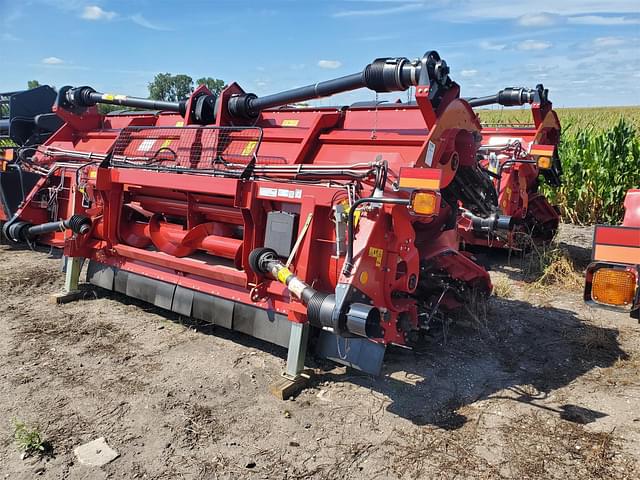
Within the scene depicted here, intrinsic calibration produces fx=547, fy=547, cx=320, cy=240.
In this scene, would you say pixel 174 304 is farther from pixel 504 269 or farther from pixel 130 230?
pixel 504 269

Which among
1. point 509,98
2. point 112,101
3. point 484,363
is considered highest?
point 509,98

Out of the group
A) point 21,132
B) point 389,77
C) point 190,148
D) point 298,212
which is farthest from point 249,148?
point 21,132

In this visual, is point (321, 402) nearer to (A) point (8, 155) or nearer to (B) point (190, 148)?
(B) point (190, 148)

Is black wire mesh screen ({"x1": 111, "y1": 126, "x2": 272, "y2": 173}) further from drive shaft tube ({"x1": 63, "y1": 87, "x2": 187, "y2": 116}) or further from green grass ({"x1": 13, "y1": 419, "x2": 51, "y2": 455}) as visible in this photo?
green grass ({"x1": 13, "y1": 419, "x2": 51, "y2": 455})

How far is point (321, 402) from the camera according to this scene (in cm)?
336

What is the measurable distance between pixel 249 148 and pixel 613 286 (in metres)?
3.03

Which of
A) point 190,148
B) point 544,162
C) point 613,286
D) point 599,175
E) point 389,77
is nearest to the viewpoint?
point 613,286

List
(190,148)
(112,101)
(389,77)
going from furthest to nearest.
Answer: (112,101)
(190,148)
(389,77)

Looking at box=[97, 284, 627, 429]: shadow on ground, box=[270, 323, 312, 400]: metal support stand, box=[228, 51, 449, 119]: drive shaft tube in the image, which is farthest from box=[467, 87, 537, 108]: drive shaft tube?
box=[270, 323, 312, 400]: metal support stand

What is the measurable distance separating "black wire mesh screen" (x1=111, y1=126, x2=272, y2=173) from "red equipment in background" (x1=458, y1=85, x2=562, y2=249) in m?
2.88

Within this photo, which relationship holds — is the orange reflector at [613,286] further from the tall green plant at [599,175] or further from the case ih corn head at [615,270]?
the tall green plant at [599,175]

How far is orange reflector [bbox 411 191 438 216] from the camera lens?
310 cm

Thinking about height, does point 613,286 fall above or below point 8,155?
below

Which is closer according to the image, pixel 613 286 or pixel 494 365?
pixel 613 286
